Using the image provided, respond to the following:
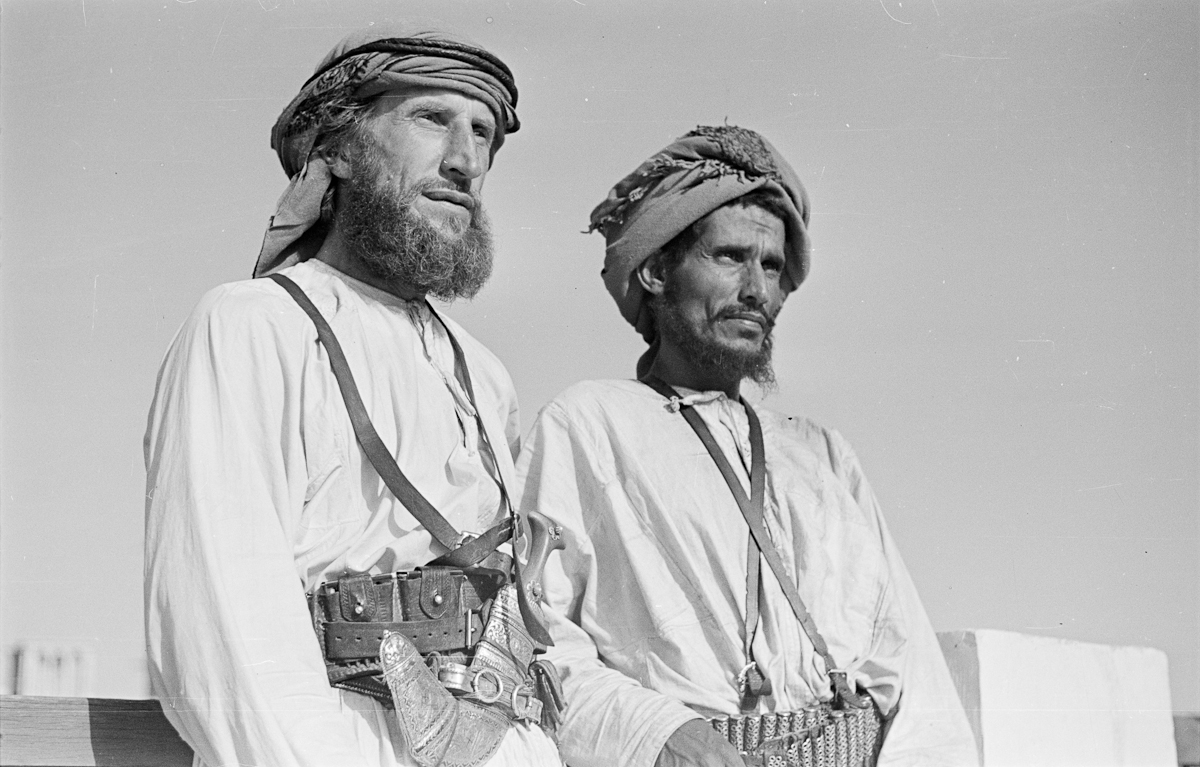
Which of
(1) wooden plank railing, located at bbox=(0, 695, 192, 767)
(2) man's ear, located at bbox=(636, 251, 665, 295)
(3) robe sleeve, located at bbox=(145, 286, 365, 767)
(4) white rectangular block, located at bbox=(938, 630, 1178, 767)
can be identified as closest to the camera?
(3) robe sleeve, located at bbox=(145, 286, 365, 767)

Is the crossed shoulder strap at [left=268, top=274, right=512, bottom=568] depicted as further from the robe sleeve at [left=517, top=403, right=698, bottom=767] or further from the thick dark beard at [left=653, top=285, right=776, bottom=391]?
the thick dark beard at [left=653, top=285, right=776, bottom=391]

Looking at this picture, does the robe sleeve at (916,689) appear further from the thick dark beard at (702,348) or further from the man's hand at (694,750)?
the man's hand at (694,750)

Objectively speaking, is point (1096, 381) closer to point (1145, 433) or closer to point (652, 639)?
point (1145, 433)

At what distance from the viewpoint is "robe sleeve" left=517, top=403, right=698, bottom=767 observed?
13.3ft

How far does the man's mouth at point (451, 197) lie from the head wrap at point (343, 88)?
0.81 ft

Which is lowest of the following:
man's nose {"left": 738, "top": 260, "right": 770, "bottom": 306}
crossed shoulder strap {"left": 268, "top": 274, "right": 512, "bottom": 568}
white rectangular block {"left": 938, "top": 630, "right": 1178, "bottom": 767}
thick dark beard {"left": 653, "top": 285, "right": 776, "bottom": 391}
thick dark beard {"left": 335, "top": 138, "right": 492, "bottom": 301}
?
white rectangular block {"left": 938, "top": 630, "right": 1178, "bottom": 767}

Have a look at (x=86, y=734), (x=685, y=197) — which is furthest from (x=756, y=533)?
(x=86, y=734)

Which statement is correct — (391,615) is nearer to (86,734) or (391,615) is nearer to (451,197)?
(86,734)

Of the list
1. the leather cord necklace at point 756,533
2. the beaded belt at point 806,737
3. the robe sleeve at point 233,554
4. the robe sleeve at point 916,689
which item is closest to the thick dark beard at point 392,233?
the robe sleeve at point 233,554

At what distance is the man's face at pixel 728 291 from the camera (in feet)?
16.1

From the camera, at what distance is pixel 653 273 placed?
5086mm

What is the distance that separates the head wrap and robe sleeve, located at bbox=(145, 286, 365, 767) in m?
0.52

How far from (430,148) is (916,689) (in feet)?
6.80

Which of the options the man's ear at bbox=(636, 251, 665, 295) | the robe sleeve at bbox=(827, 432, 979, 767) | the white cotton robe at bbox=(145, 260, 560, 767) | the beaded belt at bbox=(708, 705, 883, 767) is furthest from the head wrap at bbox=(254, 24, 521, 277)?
the robe sleeve at bbox=(827, 432, 979, 767)
